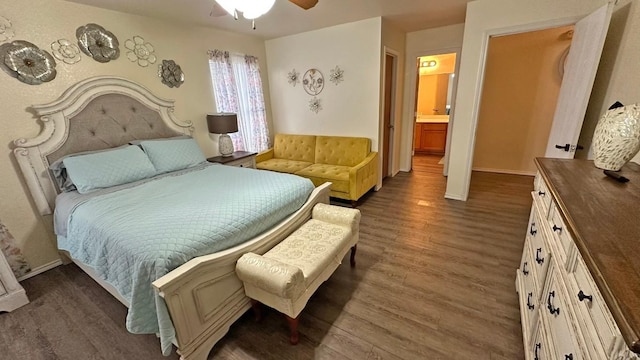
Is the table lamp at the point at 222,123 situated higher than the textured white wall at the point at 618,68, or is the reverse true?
the textured white wall at the point at 618,68

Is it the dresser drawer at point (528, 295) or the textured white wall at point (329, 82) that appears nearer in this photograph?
the dresser drawer at point (528, 295)

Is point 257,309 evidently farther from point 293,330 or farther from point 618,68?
point 618,68

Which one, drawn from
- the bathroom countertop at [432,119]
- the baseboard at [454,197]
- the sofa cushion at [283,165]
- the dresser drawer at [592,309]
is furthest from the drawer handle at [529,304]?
the bathroom countertop at [432,119]

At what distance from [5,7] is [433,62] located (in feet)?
20.9

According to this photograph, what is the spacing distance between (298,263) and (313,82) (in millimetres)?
3060

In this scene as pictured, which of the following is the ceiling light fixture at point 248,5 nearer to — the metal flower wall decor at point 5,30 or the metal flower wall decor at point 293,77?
the metal flower wall decor at point 5,30

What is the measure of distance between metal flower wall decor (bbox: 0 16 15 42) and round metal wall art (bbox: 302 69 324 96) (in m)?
2.98

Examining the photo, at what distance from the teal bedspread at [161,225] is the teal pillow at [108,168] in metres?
0.22

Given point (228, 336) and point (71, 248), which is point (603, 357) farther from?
point (71, 248)

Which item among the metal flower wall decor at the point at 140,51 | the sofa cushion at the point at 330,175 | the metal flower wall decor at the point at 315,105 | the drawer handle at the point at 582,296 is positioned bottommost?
the sofa cushion at the point at 330,175

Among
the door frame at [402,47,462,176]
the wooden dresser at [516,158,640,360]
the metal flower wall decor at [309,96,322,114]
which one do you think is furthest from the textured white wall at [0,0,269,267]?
the wooden dresser at [516,158,640,360]

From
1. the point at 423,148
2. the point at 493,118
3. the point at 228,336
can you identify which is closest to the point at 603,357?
the point at 228,336

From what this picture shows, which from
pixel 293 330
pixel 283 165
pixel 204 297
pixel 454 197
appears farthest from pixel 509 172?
pixel 204 297

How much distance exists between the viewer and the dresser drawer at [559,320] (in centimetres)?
84
